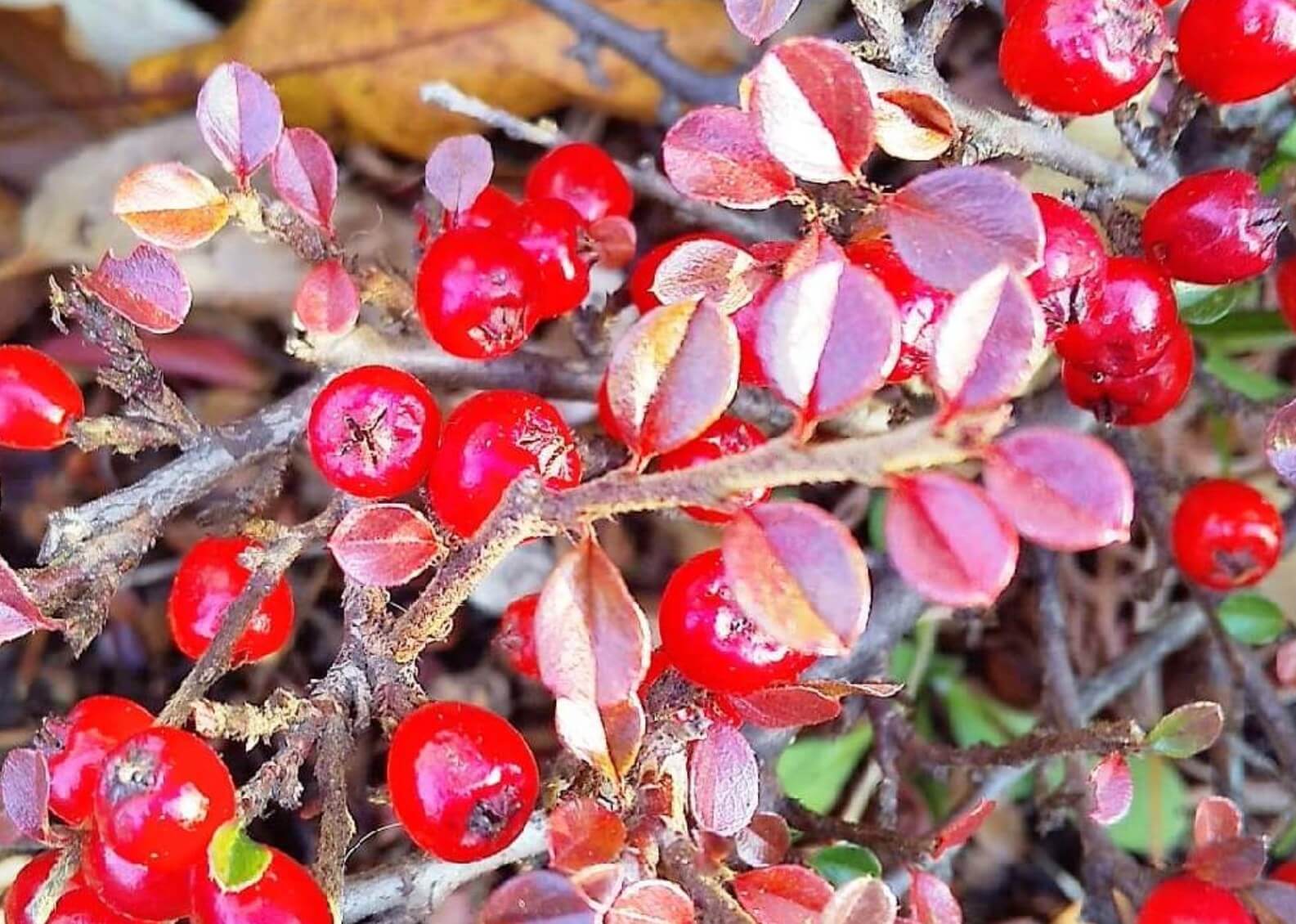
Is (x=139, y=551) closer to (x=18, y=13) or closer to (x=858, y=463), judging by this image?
(x=858, y=463)

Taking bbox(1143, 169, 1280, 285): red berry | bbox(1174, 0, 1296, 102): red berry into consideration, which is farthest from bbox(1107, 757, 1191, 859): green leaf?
bbox(1174, 0, 1296, 102): red berry

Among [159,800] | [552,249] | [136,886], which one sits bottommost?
[136,886]

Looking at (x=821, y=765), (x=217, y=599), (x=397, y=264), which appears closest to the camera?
(x=217, y=599)

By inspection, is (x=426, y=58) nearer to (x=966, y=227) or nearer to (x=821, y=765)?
(x=821, y=765)

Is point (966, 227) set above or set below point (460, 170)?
above

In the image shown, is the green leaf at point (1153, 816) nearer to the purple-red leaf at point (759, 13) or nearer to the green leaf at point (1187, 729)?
the green leaf at point (1187, 729)

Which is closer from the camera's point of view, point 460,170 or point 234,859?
point 234,859

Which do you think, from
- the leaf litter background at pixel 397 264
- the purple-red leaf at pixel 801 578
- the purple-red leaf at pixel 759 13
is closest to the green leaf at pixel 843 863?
the leaf litter background at pixel 397 264

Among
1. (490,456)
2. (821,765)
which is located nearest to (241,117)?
(490,456)

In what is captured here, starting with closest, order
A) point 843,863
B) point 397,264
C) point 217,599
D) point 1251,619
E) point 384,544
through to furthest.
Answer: point 384,544 → point 217,599 → point 843,863 → point 1251,619 → point 397,264
